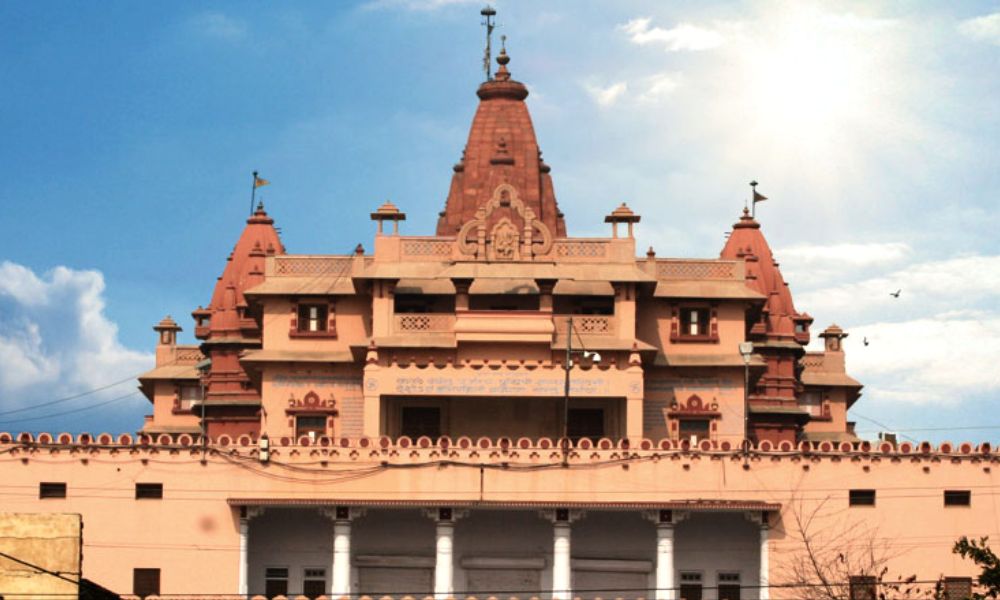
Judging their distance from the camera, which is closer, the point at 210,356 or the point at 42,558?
the point at 42,558

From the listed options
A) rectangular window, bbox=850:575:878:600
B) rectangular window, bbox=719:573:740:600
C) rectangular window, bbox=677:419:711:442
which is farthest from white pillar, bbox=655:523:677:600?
rectangular window, bbox=677:419:711:442

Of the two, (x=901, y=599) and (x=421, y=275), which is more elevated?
(x=421, y=275)

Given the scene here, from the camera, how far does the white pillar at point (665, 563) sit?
6931 centimetres

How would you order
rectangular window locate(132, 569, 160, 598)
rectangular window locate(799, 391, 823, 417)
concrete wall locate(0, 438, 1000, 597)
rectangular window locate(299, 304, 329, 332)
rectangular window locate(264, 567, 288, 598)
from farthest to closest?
rectangular window locate(799, 391, 823, 417) → rectangular window locate(299, 304, 329, 332) → rectangular window locate(264, 567, 288, 598) → concrete wall locate(0, 438, 1000, 597) → rectangular window locate(132, 569, 160, 598)

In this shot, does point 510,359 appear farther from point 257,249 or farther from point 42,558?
point 42,558

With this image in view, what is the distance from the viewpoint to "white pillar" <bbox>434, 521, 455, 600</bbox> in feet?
227

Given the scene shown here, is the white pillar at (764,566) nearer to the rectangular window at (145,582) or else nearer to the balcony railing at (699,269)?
the balcony railing at (699,269)

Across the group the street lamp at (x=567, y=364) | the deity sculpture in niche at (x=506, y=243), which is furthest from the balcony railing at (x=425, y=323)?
the street lamp at (x=567, y=364)

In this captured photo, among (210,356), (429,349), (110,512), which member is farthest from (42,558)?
(210,356)

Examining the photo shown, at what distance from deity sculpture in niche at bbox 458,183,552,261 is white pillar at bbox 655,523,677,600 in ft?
36.8

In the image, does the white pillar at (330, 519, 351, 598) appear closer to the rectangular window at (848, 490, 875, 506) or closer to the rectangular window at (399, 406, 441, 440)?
the rectangular window at (399, 406, 441, 440)

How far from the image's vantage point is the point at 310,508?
232 ft

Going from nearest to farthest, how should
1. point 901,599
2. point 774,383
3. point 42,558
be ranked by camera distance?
point 42,558 < point 901,599 < point 774,383

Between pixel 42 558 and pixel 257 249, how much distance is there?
44.9 metres
